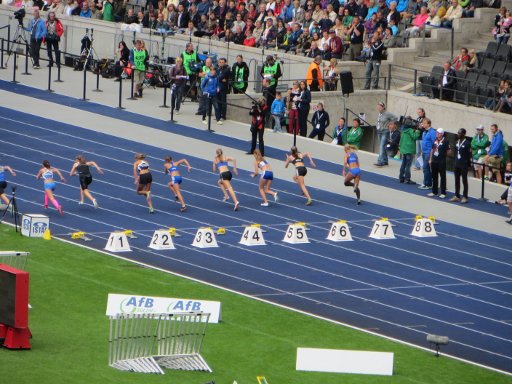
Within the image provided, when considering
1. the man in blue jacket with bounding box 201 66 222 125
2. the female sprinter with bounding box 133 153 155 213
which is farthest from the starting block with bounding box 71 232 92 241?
the man in blue jacket with bounding box 201 66 222 125

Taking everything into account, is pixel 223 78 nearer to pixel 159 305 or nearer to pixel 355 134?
pixel 355 134

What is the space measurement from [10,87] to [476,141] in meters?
14.2

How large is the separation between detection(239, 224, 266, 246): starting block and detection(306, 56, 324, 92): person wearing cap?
1301 centimetres

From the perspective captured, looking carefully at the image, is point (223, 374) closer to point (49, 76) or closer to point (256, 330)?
point (256, 330)

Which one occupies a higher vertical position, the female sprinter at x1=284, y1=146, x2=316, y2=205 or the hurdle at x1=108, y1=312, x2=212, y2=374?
the female sprinter at x1=284, y1=146, x2=316, y2=205

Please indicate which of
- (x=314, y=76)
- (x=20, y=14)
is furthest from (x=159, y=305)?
(x=20, y=14)

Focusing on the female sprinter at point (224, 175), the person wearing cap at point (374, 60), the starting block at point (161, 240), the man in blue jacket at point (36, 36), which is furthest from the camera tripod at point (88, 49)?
the starting block at point (161, 240)

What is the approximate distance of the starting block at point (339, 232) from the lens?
33.0 m

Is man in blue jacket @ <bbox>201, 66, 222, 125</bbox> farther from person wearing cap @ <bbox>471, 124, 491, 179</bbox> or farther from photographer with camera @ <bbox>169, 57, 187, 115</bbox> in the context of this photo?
person wearing cap @ <bbox>471, 124, 491, 179</bbox>

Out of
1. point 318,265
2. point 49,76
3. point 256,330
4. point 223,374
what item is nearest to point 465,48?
point 49,76

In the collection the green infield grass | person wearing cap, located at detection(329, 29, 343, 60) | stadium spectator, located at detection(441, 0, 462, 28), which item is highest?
stadium spectator, located at detection(441, 0, 462, 28)

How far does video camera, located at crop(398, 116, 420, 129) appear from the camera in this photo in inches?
1560

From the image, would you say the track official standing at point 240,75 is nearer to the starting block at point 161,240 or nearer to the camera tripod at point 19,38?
the camera tripod at point 19,38

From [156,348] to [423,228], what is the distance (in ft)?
35.7
